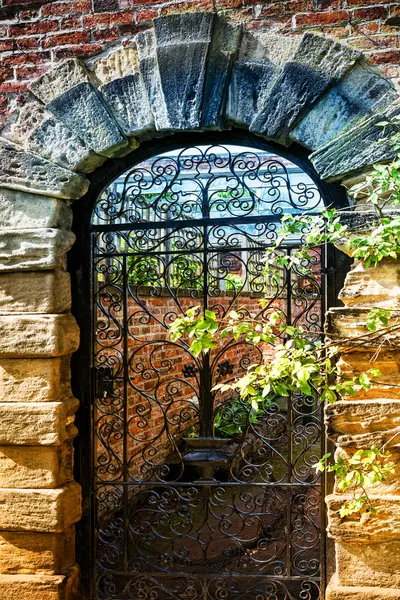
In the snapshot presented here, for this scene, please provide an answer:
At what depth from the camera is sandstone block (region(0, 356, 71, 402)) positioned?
3.86 meters

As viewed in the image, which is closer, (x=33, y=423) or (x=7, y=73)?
(x=33, y=423)

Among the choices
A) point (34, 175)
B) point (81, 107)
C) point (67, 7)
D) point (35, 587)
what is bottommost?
point (35, 587)

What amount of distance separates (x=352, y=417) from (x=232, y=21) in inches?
91.7

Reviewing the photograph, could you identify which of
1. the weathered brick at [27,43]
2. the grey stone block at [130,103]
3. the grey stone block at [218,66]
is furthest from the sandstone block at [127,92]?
the weathered brick at [27,43]

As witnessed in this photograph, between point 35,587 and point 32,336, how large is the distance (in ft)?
4.89

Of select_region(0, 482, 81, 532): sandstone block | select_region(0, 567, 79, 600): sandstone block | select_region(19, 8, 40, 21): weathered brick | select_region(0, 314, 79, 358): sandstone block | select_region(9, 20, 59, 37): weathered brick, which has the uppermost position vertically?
select_region(19, 8, 40, 21): weathered brick

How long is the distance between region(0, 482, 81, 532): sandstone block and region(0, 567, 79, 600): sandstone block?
0.29 metres

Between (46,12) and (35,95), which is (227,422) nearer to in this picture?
(35,95)

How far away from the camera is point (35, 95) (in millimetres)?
3943

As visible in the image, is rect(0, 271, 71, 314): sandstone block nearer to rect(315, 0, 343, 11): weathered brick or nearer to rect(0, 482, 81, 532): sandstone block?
rect(0, 482, 81, 532): sandstone block

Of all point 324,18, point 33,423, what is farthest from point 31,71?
point 33,423

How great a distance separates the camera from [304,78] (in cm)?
356

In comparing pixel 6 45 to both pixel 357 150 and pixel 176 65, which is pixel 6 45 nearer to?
pixel 176 65

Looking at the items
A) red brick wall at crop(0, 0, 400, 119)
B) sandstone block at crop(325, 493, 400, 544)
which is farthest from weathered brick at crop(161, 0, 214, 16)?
sandstone block at crop(325, 493, 400, 544)
